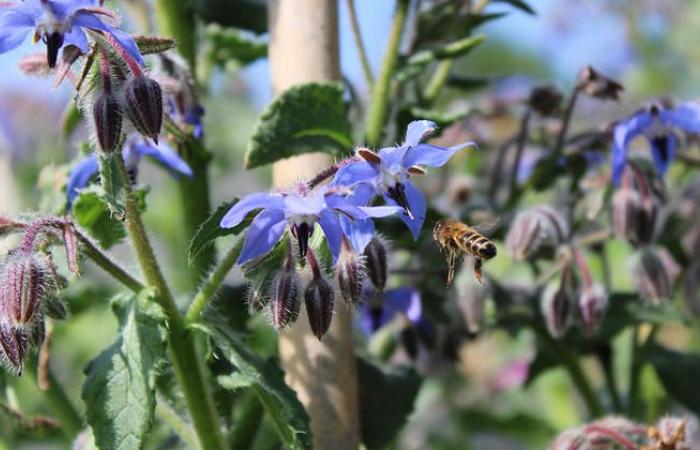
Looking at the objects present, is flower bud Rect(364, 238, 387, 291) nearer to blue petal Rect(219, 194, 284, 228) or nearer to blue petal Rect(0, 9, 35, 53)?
blue petal Rect(219, 194, 284, 228)

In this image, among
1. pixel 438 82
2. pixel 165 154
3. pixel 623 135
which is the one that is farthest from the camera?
pixel 438 82

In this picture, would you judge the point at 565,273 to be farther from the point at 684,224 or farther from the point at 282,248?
the point at 282,248

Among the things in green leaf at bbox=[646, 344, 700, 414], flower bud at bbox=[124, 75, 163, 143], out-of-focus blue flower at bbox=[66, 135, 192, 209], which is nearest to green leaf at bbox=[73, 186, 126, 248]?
out-of-focus blue flower at bbox=[66, 135, 192, 209]

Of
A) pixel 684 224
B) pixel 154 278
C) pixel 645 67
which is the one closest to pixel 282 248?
pixel 154 278

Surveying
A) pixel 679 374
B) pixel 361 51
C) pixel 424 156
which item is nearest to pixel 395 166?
pixel 424 156

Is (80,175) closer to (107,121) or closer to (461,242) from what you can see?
(107,121)

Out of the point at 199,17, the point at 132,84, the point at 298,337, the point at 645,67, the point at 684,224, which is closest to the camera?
the point at 132,84
